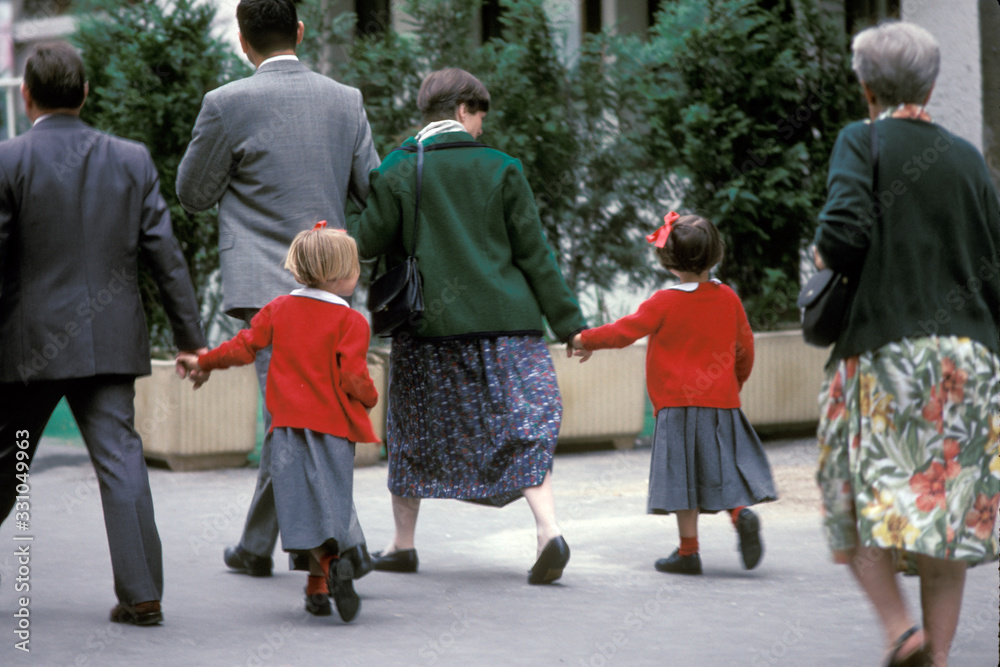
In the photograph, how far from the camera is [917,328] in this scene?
3527 millimetres

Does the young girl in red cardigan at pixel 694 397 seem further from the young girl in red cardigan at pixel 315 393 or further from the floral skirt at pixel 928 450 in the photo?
the floral skirt at pixel 928 450

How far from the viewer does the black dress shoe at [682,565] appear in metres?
5.35

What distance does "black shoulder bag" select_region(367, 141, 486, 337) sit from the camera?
16.8 ft

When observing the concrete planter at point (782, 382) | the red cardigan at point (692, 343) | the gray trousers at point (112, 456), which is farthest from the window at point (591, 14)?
the gray trousers at point (112, 456)

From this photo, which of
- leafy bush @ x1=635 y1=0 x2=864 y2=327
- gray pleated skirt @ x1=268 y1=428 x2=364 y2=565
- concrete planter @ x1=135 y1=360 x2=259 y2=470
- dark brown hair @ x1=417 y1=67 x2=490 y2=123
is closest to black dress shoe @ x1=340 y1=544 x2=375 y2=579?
gray pleated skirt @ x1=268 y1=428 x2=364 y2=565

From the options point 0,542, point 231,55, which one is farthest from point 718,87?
point 0,542

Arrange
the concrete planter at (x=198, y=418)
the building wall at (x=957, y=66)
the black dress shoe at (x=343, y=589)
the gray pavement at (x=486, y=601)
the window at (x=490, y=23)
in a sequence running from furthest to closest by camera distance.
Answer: the window at (x=490, y=23)
the building wall at (x=957, y=66)
the concrete planter at (x=198, y=418)
the black dress shoe at (x=343, y=589)
the gray pavement at (x=486, y=601)

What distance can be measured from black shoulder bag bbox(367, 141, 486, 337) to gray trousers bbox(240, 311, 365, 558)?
46 centimetres

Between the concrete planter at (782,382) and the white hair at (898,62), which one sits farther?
the concrete planter at (782,382)

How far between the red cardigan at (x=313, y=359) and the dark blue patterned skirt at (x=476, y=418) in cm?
75

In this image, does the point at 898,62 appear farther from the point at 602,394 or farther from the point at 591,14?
the point at 591,14

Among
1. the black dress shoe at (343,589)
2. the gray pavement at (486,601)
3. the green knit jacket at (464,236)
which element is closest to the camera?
the gray pavement at (486,601)

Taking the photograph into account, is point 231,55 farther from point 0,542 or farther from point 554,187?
point 0,542

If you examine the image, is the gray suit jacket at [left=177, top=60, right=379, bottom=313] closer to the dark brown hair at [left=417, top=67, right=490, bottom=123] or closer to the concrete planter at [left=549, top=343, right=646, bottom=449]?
the dark brown hair at [left=417, top=67, right=490, bottom=123]
